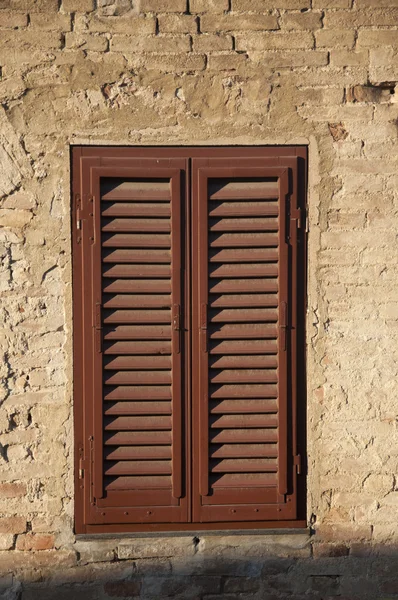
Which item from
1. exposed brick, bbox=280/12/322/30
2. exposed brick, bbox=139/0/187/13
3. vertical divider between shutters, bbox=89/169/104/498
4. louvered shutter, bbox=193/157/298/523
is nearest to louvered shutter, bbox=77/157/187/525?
vertical divider between shutters, bbox=89/169/104/498

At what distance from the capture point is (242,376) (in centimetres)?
383

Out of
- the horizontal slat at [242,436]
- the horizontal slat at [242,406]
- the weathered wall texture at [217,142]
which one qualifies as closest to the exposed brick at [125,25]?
the weathered wall texture at [217,142]

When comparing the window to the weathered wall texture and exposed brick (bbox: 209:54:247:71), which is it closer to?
the weathered wall texture

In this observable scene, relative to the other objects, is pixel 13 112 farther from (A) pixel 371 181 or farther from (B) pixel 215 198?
(A) pixel 371 181

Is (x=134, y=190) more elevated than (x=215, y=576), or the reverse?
(x=134, y=190)

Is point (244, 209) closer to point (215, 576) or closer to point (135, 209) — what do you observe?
point (135, 209)

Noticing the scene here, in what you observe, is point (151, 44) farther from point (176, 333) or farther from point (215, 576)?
point (215, 576)

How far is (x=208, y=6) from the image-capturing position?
12.4 feet

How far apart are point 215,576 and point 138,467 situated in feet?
2.12

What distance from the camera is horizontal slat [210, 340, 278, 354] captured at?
3.82 m

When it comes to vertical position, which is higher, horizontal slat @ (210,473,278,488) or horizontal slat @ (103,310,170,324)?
horizontal slat @ (103,310,170,324)

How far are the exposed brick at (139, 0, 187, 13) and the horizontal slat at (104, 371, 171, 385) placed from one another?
1735 millimetres

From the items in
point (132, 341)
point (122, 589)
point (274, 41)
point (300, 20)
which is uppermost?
point (300, 20)

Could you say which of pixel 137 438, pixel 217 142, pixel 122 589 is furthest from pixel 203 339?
pixel 122 589
